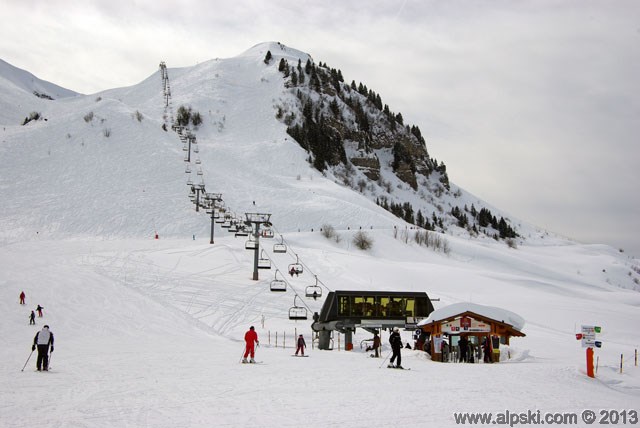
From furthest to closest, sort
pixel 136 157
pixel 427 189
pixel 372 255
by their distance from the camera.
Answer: pixel 427 189, pixel 136 157, pixel 372 255

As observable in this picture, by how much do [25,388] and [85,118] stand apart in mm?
89955

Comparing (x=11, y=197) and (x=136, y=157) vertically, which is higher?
(x=136, y=157)

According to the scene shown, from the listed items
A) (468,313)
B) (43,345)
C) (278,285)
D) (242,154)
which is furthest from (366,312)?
(242,154)

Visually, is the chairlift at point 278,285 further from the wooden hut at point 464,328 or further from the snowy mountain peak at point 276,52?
the snowy mountain peak at point 276,52

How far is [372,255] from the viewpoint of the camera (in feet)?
215

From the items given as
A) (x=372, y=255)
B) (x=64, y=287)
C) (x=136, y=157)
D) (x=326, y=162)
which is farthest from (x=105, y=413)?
(x=326, y=162)

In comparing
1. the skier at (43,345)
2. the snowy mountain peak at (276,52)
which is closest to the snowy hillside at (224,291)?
the skier at (43,345)

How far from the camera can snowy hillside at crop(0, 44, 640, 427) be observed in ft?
38.9

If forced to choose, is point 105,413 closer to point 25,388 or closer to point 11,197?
point 25,388

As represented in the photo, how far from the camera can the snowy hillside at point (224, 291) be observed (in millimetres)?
11867

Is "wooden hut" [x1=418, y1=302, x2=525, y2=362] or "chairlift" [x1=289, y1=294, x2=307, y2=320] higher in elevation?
"wooden hut" [x1=418, y1=302, x2=525, y2=362]

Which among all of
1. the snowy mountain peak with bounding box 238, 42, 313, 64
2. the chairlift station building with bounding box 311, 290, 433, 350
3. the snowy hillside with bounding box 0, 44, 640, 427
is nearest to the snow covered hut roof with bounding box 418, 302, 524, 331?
the snowy hillside with bounding box 0, 44, 640, 427

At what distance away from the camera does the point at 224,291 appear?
4003 centimetres

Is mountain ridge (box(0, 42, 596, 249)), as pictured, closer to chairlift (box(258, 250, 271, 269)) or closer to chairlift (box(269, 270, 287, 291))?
chairlift (box(258, 250, 271, 269))
